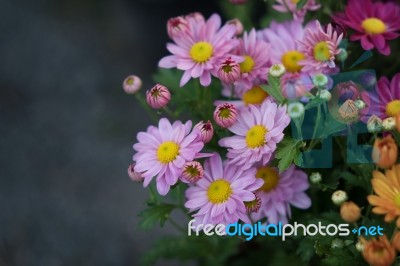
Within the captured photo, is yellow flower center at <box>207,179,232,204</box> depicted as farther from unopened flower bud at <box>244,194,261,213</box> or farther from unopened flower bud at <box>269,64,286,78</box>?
unopened flower bud at <box>269,64,286,78</box>

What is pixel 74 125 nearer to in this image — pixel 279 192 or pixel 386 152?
pixel 279 192

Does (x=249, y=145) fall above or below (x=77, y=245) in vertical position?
above

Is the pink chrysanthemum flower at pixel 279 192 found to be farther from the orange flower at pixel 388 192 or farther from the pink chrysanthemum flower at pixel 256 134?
the orange flower at pixel 388 192

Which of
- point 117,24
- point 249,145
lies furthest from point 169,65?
point 117,24

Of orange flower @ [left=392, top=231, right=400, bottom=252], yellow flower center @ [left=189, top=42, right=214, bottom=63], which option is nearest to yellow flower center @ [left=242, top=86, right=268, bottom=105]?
yellow flower center @ [left=189, top=42, right=214, bottom=63]

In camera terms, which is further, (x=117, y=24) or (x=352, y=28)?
(x=117, y=24)

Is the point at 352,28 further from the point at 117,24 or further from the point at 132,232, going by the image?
the point at 117,24

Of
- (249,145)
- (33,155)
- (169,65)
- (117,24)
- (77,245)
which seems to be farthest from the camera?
(117,24)

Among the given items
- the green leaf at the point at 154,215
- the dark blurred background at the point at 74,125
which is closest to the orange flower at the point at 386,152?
the green leaf at the point at 154,215
